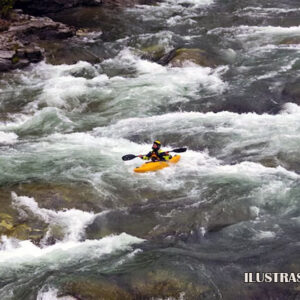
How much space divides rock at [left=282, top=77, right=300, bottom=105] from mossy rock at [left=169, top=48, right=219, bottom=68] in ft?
10.6

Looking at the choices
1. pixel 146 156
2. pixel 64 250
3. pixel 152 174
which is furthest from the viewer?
pixel 146 156

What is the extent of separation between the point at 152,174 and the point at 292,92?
6.08 metres

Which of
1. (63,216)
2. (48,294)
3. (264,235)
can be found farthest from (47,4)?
(48,294)

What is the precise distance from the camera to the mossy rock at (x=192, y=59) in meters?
17.9

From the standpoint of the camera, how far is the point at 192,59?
18.0 m

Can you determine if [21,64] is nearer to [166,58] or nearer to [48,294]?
[166,58]

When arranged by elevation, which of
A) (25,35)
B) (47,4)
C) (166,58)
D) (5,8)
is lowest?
(166,58)

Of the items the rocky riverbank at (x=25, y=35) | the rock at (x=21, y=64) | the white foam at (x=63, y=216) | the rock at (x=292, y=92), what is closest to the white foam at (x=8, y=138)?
the white foam at (x=63, y=216)

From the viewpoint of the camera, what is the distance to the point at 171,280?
25.9 feet

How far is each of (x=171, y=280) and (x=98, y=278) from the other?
1.15 m

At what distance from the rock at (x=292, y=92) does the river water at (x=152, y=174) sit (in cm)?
19

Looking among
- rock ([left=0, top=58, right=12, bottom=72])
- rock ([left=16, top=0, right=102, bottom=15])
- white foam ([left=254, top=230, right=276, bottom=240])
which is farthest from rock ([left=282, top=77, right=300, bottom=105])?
rock ([left=16, top=0, right=102, bottom=15])

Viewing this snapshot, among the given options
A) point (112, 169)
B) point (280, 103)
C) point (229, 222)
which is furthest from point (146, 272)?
point (280, 103)

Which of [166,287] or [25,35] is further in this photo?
[25,35]
